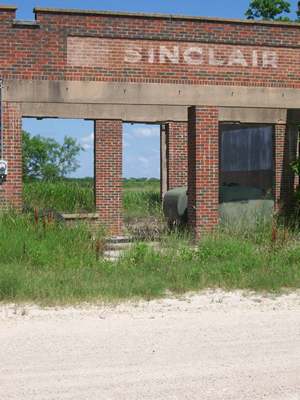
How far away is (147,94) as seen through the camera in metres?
14.7

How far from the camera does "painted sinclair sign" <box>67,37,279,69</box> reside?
47.7 ft

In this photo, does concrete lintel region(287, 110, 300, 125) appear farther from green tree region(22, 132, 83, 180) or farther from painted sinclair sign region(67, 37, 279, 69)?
green tree region(22, 132, 83, 180)

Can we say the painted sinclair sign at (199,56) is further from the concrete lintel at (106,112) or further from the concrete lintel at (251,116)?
the concrete lintel at (106,112)

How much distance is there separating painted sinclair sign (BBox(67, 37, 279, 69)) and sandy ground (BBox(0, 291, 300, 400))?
7981 millimetres

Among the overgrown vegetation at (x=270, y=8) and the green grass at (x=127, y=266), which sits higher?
the overgrown vegetation at (x=270, y=8)

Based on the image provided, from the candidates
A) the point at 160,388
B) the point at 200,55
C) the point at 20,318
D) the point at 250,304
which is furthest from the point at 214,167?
the point at 160,388

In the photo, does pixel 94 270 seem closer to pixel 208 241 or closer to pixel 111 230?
pixel 208 241

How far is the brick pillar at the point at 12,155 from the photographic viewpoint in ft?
46.8

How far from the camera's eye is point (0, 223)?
12.1 m

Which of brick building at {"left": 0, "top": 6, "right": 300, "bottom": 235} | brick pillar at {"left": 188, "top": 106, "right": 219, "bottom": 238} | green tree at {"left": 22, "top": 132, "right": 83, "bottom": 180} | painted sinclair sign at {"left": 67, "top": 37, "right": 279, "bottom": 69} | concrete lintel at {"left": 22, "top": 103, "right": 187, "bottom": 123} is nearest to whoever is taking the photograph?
brick building at {"left": 0, "top": 6, "right": 300, "bottom": 235}

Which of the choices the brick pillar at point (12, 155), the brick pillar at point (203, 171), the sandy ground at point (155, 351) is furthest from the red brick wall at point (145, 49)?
the sandy ground at point (155, 351)

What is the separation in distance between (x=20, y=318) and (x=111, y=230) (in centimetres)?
1077

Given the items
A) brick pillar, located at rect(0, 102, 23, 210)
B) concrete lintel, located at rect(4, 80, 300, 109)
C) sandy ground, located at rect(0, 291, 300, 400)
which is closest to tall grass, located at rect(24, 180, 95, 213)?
brick pillar, located at rect(0, 102, 23, 210)

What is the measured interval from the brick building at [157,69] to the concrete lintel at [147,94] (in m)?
0.02
